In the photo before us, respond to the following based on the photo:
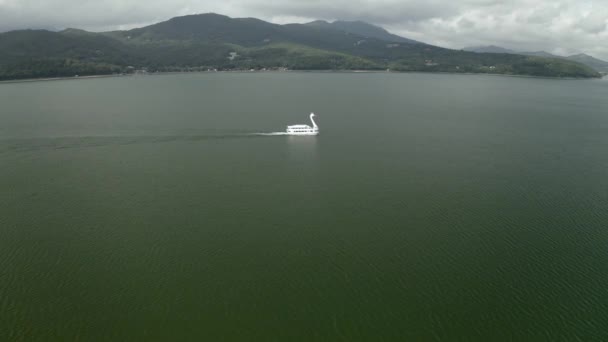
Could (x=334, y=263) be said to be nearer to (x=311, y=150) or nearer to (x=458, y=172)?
(x=458, y=172)

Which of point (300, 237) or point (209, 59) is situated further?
point (209, 59)

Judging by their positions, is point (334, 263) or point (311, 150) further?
point (311, 150)

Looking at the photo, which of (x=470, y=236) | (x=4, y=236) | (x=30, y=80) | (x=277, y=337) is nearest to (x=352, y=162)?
(x=470, y=236)

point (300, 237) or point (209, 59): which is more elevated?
point (209, 59)

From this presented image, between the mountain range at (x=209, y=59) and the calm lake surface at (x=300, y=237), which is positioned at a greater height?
the mountain range at (x=209, y=59)

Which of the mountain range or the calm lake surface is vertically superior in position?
the mountain range

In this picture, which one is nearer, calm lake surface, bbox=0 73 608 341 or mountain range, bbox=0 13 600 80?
calm lake surface, bbox=0 73 608 341

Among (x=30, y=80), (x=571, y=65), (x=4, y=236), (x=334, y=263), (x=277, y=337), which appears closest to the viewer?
(x=277, y=337)

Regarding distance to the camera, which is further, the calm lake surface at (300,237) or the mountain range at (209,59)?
the mountain range at (209,59)
